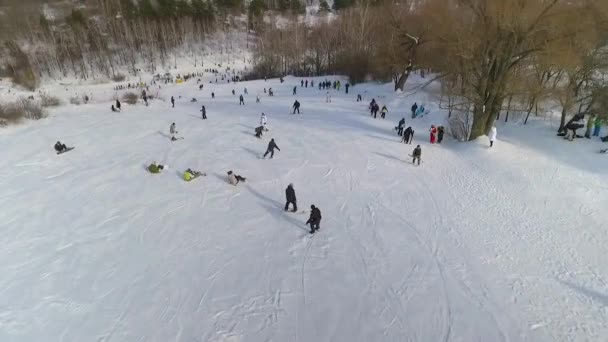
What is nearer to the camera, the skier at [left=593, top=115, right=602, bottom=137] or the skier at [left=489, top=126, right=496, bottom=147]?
the skier at [left=593, top=115, right=602, bottom=137]

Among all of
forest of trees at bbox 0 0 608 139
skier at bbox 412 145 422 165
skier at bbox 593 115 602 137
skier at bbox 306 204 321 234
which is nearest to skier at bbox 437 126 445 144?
forest of trees at bbox 0 0 608 139

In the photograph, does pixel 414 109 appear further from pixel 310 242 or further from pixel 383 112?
pixel 310 242

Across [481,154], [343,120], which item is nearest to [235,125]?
[343,120]

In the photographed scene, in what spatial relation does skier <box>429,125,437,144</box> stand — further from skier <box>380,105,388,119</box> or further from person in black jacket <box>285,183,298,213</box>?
person in black jacket <box>285,183,298,213</box>

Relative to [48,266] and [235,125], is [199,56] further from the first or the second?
[48,266]

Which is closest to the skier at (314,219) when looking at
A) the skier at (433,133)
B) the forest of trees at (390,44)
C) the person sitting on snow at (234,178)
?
the person sitting on snow at (234,178)

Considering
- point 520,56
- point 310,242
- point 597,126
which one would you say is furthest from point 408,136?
point 310,242
